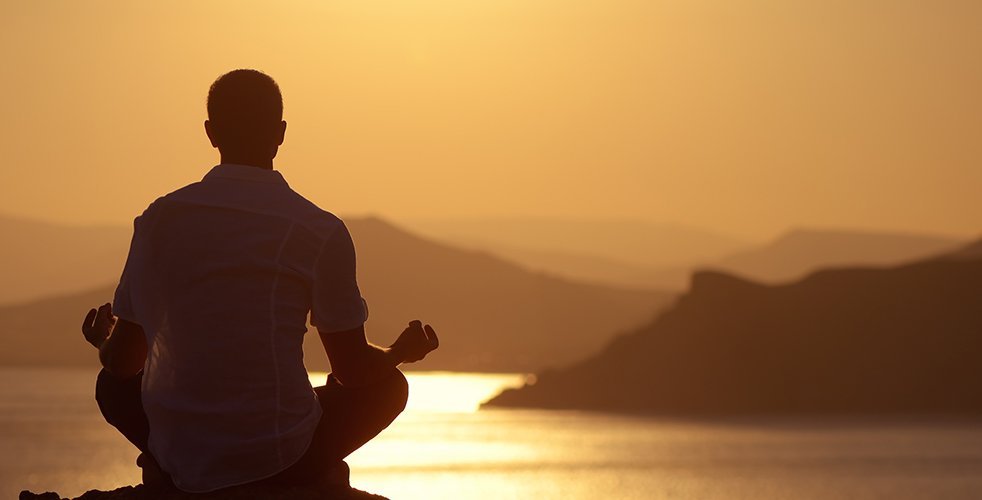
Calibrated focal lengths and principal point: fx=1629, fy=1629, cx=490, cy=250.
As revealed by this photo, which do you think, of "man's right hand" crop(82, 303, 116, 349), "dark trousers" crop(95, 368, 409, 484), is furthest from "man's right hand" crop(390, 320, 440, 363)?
"man's right hand" crop(82, 303, 116, 349)

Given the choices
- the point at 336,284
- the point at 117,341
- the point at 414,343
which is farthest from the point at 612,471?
the point at 336,284

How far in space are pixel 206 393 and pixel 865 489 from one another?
464 ft

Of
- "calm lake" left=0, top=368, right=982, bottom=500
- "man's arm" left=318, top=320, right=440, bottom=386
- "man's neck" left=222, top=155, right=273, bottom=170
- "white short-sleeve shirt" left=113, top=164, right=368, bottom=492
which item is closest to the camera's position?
"white short-sleeve shirt" left=113, top=164, right=368, bottom=492

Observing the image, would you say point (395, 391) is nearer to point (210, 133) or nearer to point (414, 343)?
point (414, 343)

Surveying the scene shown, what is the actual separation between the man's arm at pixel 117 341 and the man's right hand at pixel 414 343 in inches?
36.8

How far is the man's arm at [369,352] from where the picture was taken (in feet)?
19.3

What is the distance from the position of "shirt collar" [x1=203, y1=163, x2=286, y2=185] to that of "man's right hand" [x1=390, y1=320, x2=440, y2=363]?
74 centimetres

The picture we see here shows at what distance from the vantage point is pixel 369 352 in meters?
5.98

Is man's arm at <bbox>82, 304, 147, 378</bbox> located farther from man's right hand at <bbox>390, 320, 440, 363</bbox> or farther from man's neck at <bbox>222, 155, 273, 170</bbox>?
man's right hand at <bbox>390, 320, 440, 363</bbox>

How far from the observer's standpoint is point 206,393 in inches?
223

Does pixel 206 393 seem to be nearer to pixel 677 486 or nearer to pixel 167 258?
pixel 167 258

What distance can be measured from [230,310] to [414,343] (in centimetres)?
77

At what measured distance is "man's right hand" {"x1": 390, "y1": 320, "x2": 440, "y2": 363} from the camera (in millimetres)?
6062

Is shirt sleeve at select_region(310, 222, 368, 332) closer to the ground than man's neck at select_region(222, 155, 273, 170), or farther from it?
closer to the ground
